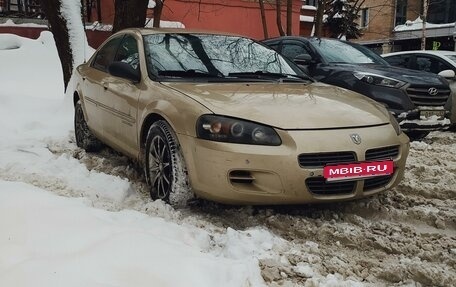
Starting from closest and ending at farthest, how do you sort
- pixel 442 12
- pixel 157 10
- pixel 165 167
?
pixel 165 167, pixel 157 10, pixel 442 12

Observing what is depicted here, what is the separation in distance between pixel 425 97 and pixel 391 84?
1.87 ft

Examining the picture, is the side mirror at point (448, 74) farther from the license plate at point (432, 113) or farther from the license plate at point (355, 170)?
the license plate at point (355, 170)

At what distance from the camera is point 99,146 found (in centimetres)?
578

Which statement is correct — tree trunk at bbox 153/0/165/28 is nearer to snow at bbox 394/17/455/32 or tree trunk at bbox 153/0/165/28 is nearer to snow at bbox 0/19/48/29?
snow at bbox 0/19/48/29

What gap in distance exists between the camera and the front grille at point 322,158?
3.34 m

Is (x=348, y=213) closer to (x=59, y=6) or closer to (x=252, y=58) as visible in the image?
(x=252, y=58)

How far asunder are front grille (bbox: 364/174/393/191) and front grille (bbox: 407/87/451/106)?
10.8 feet

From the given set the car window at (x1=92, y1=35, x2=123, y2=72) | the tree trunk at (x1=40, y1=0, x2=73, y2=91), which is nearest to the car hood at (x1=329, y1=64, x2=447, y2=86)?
the car window at (x1=92, y1=35, x2=123, y2=72)

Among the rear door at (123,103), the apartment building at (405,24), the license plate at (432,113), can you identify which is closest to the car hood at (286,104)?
the rear door at (123,103)

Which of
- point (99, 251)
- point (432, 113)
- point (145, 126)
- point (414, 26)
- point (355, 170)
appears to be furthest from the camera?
point (414, 26)

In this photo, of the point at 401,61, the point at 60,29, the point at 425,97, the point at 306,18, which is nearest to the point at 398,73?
the point at 425,97

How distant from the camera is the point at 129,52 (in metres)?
4.93

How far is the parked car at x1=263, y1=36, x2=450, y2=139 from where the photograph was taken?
21.6 ft

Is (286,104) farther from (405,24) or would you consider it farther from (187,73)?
(405,24)
